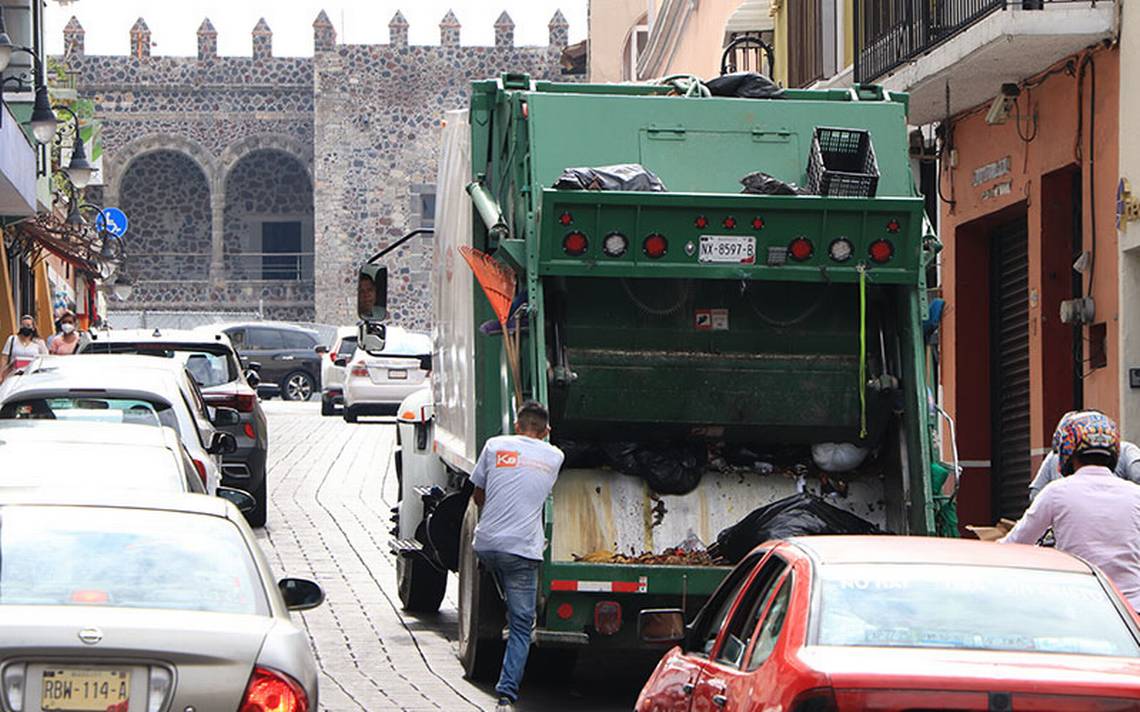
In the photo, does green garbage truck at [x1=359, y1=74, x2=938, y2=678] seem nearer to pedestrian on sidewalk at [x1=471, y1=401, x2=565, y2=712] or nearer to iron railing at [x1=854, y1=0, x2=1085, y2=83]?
pedestrian on sidewalk at [x1=471, y1=401, x2=565, y2=712]

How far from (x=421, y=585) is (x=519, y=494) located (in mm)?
4574

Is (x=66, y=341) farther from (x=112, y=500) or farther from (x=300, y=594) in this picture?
(x=112, y=500)

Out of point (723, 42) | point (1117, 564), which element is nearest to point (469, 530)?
point (1117, 564)

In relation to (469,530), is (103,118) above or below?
above

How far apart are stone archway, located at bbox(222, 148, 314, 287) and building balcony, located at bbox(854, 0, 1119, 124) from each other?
45167 millimetres

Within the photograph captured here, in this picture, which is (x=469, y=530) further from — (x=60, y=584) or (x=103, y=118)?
(x=103, y=118)

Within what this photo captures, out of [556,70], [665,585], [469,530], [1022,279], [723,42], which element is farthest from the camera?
[556,70]

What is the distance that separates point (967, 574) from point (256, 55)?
57.4 metres

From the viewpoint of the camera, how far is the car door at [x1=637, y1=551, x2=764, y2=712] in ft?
26.5

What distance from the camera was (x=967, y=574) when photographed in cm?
713

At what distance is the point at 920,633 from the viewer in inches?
267

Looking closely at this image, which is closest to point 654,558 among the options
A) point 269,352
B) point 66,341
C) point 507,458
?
point 507,458

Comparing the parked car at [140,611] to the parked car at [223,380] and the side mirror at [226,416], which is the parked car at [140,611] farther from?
the parked car at [223,380]

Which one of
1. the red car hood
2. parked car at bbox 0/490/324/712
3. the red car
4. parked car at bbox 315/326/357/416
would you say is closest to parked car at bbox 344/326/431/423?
parked car at bbox 315/326/357/416
